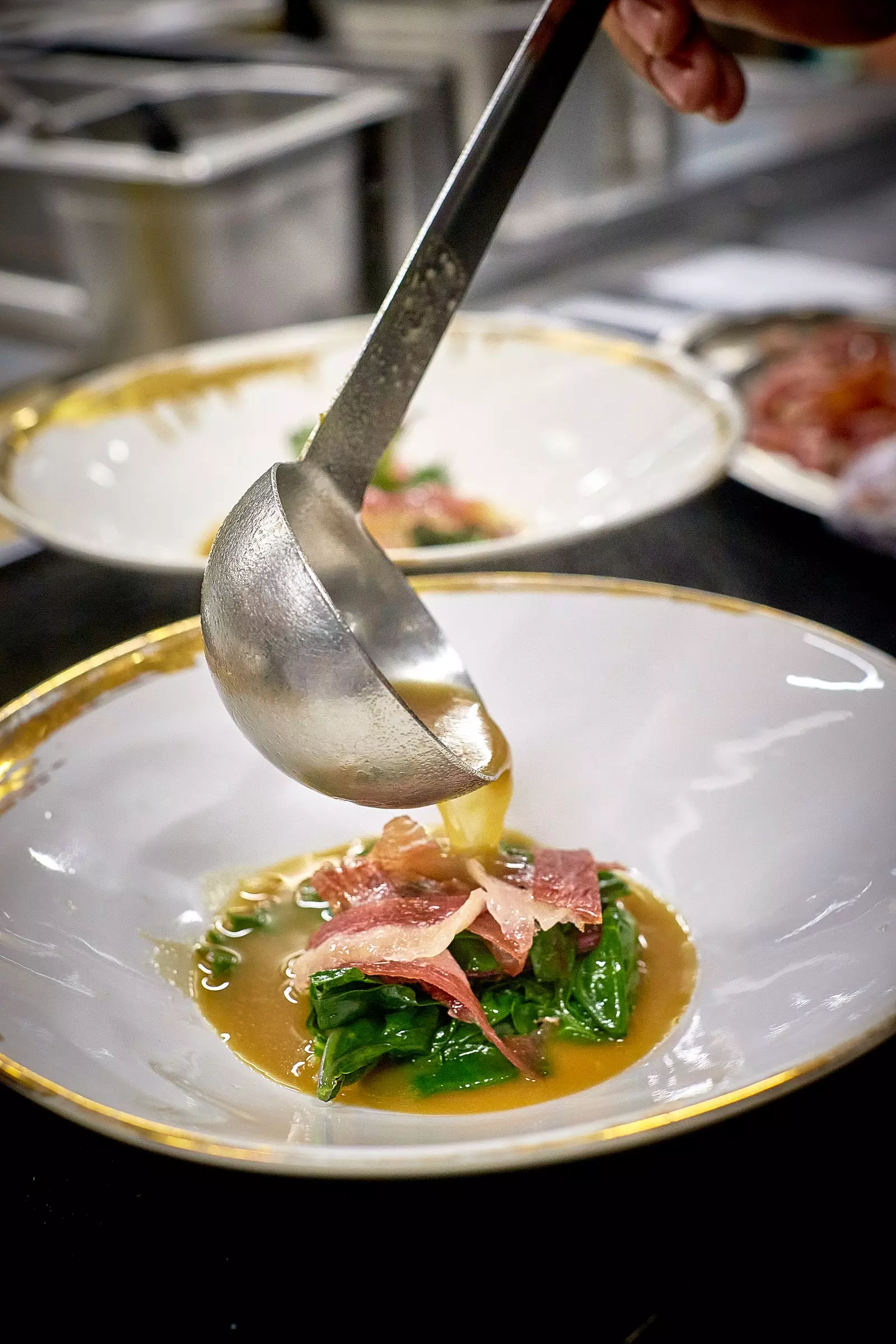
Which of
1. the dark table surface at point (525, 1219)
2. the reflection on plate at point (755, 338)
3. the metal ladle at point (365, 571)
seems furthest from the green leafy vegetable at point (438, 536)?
the dark table surface at point (525, 1219)

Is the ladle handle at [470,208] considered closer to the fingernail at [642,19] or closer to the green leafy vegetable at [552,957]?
the fingernail at [642,19]

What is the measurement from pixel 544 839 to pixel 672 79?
79 centimetres

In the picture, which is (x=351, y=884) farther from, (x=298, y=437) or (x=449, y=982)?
(x=298, y=437)

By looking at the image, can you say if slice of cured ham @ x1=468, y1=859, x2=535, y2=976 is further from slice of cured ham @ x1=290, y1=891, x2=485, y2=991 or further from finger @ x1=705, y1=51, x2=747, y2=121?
finger @ x1=705, y1=51, x2=747, y2=121

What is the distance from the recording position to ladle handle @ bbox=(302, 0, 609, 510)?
917mm

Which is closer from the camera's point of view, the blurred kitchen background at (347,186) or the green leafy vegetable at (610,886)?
the green leafy vegetable at (610,886)

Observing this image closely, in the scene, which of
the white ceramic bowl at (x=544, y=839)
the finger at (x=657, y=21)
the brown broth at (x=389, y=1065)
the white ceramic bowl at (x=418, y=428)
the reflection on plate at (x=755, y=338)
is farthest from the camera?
the reflection on plate at (x=755, y=338)

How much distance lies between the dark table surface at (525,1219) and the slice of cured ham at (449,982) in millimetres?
86

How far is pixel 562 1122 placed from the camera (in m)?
0.66

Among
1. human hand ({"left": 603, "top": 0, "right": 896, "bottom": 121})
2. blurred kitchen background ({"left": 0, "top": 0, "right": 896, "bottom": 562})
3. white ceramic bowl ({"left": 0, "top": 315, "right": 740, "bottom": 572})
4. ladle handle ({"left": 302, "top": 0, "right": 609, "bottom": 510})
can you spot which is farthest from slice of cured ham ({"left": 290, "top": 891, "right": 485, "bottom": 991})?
blurred kitchen background ({"left": 0, "top": 0, "right": 896, "bottom": 562})

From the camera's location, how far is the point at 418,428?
5.95 ft

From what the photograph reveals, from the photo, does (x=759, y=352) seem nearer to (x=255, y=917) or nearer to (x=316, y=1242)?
(x=255, y=917)

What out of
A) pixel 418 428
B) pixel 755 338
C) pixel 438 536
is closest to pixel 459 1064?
pixel 438 536

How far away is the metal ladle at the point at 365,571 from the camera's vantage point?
827mm
